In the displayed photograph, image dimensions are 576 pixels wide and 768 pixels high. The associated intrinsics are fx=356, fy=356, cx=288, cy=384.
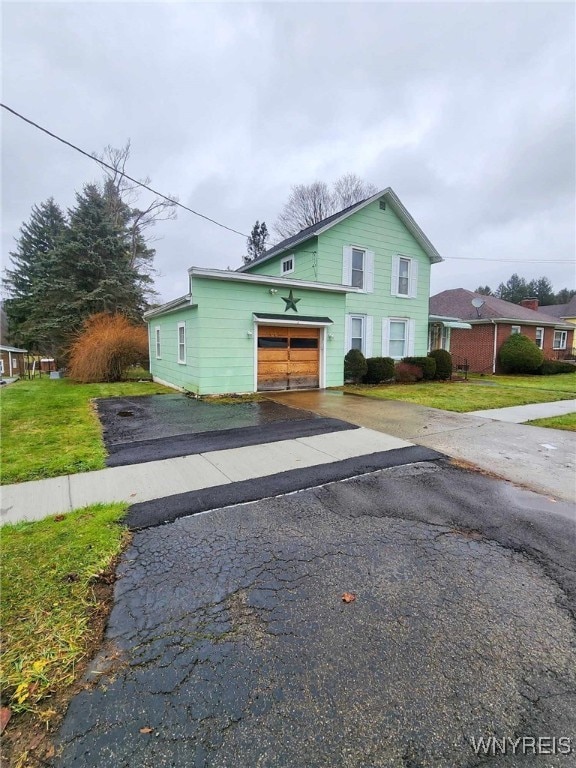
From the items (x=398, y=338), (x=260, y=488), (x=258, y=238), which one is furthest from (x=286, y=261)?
(x=258, y=238)

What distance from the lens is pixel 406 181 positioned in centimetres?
2592

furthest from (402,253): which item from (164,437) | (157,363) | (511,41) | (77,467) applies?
(77,467)

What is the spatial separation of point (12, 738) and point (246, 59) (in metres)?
13.9

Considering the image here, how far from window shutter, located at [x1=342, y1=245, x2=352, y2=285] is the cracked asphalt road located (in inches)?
507

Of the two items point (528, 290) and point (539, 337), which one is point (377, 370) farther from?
point (528, 290)

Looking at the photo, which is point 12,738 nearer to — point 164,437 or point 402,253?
point 164,437

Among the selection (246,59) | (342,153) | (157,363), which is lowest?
(157,363)

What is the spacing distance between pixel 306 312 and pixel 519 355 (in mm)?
14864

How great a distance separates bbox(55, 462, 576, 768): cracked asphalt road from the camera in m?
1.46

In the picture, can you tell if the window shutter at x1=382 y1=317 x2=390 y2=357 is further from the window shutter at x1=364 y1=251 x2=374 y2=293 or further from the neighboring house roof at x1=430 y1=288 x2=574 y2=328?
the neighboring house roof at x1=430 y1=288 x2=574 y2=328

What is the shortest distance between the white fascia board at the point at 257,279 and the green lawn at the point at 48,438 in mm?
4517

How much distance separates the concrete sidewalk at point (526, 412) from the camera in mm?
7957

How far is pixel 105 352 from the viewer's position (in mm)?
14914

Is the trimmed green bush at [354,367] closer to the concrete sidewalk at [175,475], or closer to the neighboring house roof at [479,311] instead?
the concrete sidewalk at [175,475]
